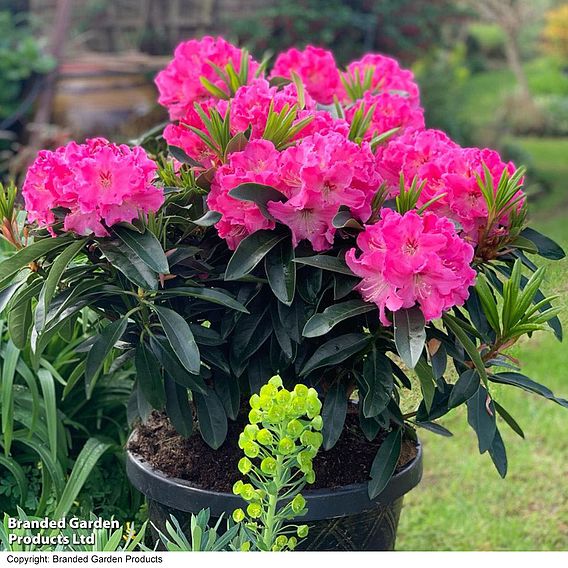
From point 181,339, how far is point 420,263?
457mm

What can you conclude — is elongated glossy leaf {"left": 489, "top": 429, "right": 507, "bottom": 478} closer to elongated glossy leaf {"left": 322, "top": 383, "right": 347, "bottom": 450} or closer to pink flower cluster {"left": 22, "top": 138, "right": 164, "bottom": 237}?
elongated glossy leaf {"left": 322, "top": 383, "right": 347, "bottom": 450}

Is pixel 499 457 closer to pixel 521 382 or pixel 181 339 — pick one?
pixel 521 382

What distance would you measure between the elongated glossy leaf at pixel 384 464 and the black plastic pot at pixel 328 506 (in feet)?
0.19

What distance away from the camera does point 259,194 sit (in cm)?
167

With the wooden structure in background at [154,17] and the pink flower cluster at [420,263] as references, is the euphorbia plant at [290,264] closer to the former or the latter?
the pink flower cluster at [420,263]

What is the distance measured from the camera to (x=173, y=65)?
2.22m

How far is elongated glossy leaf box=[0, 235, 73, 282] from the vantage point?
169cm

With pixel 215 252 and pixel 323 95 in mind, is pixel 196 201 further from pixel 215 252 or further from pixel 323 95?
pixel 323 95

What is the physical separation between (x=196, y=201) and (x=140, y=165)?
7.8 inches

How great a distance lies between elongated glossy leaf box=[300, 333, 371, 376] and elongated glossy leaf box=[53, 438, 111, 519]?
791 millimetres

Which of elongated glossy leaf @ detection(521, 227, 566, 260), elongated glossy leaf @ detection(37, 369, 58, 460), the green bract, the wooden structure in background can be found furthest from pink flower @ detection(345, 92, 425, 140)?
the wooden structure in background

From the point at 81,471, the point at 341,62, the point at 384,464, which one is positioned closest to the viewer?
the point at 384,464

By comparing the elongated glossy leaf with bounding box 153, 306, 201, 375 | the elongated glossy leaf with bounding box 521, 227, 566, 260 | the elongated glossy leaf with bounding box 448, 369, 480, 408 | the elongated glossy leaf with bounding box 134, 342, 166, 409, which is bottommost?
the elongated glossy leaf with bounding box 134, 342, 166, 409

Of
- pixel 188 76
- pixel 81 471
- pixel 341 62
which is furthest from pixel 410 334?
pixel 341 62
